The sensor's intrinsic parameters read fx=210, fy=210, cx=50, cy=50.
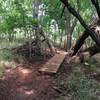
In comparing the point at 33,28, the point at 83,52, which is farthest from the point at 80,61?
the point at 33,28

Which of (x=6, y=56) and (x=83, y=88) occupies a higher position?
(x=6, y=56)

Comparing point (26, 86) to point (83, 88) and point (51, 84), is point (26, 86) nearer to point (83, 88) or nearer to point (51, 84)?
point (51, 84)

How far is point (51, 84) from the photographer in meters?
6.28

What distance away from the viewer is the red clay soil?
5.48 m

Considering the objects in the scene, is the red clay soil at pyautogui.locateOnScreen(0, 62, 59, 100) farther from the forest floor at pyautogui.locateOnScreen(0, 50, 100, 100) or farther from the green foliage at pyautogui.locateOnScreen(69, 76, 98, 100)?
the green foliage at pyautogui.locateOnScreen(69, 76, 98, 100)

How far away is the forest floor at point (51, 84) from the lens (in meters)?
5.39

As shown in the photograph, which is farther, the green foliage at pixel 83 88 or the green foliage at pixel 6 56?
the green foliage at pixel 6 56

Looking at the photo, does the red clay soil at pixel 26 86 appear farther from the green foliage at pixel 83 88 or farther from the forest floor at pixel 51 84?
the green foliage at pixel 83 88

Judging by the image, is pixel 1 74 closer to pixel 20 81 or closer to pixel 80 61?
pixel 20 81

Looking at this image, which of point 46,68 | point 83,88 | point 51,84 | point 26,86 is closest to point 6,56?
point 46,68

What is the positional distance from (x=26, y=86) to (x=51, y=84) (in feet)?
2.44

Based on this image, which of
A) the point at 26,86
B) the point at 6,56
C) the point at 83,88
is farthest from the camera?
the point at 6,56

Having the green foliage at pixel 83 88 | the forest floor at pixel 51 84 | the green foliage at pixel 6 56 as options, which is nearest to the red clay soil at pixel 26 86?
the forest floor at pixel 51 84

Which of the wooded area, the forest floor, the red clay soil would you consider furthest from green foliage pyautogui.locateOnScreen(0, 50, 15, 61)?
the red clay soil
